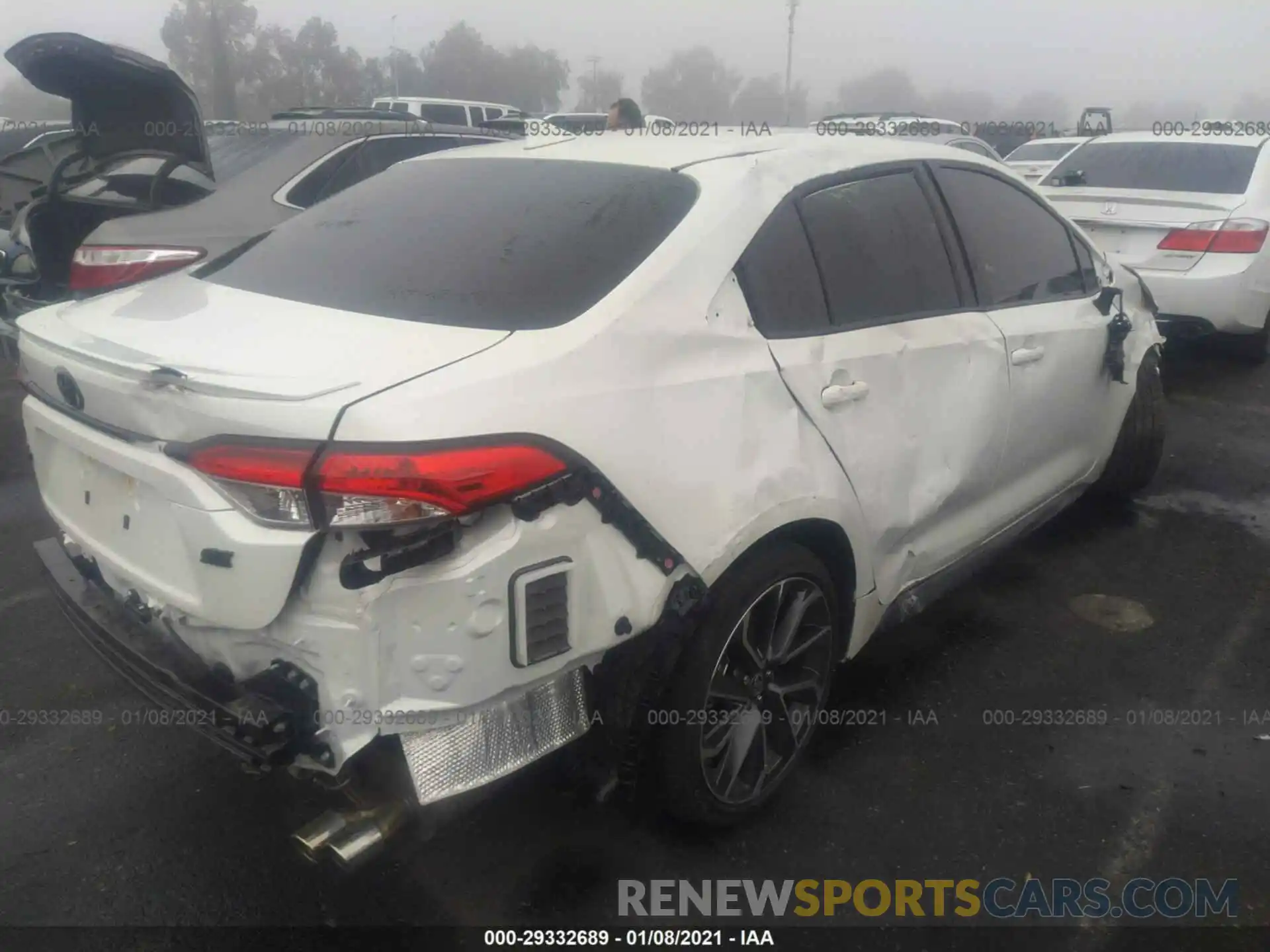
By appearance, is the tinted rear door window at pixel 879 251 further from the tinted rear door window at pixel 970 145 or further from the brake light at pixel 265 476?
the tinted rear door window at pixel 970 145

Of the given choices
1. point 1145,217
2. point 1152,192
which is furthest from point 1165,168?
point 1145,217

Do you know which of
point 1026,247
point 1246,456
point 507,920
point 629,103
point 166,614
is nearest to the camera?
point 166,614

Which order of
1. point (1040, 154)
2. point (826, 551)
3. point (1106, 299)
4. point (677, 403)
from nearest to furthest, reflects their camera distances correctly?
point (677, 403)
point (826, 551)
point (1106, 299)
point (1040, 154)

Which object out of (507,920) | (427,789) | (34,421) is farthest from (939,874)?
(34,421)

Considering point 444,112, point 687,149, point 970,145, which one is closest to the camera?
point 687,149

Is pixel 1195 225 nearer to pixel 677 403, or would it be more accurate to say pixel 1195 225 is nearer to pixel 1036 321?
pixel 1036 321

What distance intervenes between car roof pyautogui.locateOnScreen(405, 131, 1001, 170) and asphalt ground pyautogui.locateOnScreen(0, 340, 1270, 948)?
5.32ft

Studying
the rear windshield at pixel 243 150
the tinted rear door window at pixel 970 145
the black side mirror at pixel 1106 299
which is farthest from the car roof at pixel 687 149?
the tinted rear door window at pixel 970 145

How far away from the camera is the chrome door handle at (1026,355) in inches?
126

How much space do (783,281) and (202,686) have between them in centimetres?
161

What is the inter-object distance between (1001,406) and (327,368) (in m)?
2.16

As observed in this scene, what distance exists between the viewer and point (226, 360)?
198 cm

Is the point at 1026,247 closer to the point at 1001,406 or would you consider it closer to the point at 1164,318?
the point at 1001,406

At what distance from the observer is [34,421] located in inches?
97.0
